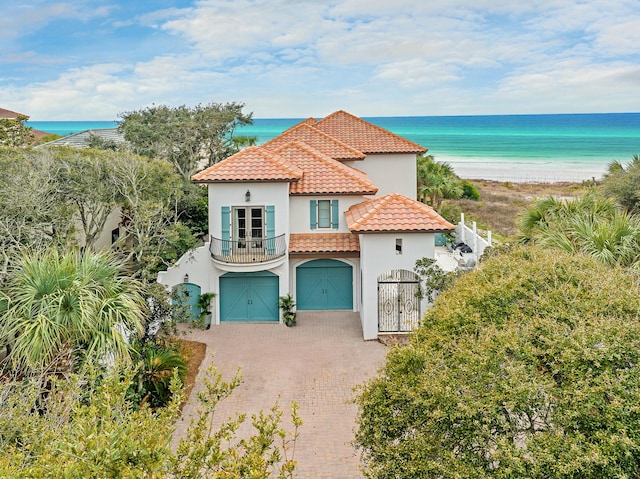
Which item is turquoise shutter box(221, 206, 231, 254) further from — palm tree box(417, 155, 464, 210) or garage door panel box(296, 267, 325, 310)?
palm tree box(417, 155, 464, 210)

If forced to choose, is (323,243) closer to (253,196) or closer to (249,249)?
(249,249)

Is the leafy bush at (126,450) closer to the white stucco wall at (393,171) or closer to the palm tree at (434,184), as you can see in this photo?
the white stucco wall at (393,171)

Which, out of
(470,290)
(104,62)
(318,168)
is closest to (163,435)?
(470,290)

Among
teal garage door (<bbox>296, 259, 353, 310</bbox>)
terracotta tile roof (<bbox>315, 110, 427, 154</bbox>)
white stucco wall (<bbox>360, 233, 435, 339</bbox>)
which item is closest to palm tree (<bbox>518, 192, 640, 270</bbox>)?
white stucco wall (<bbox>360, 233, 435, 339</bbox>)

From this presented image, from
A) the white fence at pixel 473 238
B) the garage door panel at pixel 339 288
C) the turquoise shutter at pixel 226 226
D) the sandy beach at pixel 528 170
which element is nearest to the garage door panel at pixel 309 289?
the garage door panel at pixel 339 288

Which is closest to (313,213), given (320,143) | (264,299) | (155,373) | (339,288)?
A: (339,288)

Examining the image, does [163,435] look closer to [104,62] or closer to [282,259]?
[282,259]
